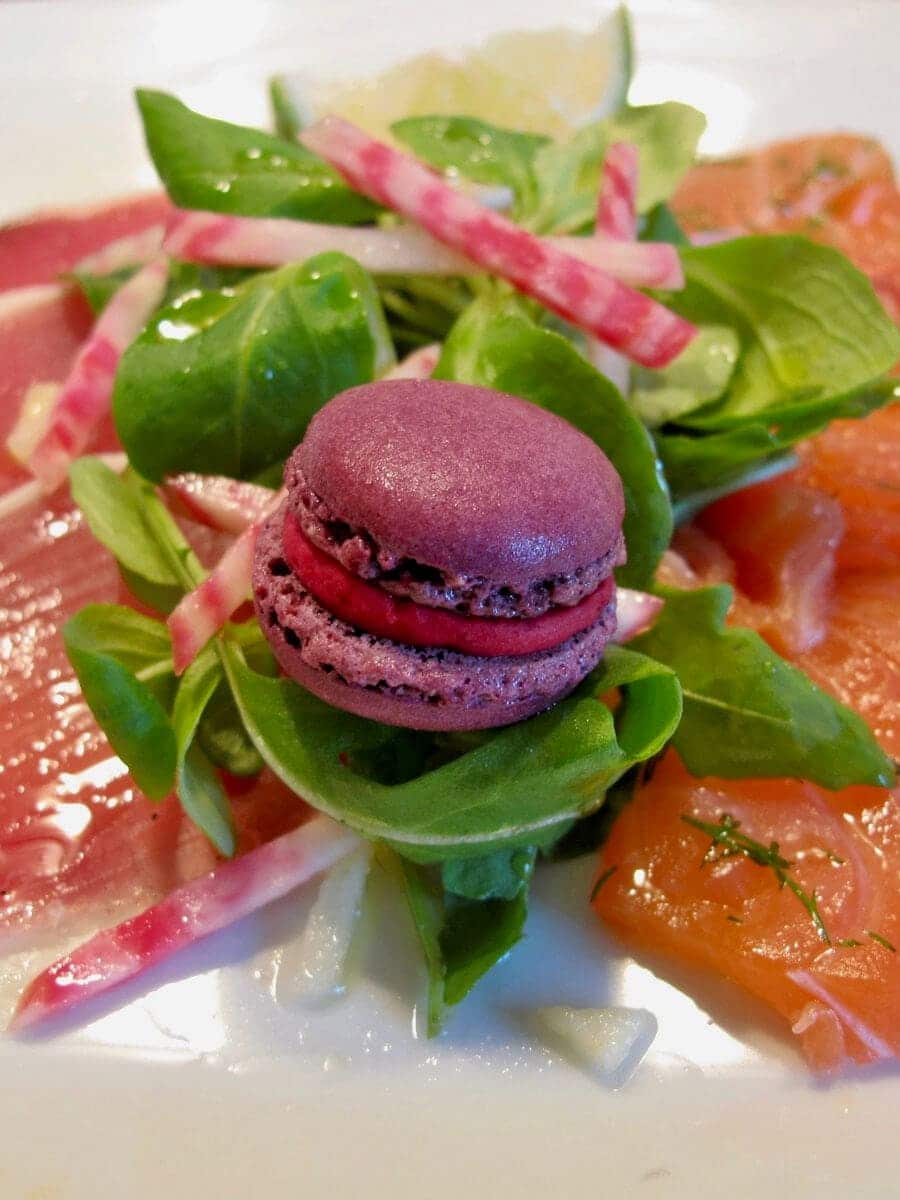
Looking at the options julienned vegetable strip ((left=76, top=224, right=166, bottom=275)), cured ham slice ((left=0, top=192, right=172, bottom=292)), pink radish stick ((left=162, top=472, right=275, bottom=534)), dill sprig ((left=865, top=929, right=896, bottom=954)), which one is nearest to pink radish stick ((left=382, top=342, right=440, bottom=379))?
pink radish stick ((left=162, top=472, right=275, bottom=534))

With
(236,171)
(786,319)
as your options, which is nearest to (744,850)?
(786,319)

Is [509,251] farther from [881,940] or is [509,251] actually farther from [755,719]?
[881,940]

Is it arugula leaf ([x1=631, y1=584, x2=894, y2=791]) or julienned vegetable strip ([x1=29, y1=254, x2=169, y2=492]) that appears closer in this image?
arugula leaf ([x1=631, y1=584, x2=894, y2=791])

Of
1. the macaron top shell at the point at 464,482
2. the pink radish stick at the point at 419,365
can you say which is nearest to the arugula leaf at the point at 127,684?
the macaron top shell at the point at 464,482

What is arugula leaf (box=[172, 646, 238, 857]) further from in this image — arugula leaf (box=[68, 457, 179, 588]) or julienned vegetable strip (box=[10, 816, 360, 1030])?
arugula leaf (box=[68, 457, 179, 588])

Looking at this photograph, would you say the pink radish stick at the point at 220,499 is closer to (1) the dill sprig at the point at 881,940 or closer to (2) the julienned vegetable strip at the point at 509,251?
(2) the julienned vegetable strip at the point at 509,251

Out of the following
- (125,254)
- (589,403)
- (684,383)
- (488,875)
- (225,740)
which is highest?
(125,254)

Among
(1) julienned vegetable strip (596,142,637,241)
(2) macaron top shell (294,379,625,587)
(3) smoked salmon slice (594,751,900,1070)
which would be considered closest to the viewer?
(2) macaron top shell (294,379,625,587)
